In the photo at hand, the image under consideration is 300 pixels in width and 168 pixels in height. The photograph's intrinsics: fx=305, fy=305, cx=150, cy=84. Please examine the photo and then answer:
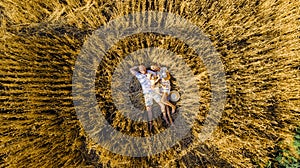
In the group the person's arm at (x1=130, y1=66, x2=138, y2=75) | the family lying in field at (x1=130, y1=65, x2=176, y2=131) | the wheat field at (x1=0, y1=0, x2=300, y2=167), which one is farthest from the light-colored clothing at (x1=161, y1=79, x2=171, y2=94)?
the person's arm at (x1=130, y1=66, x2=138, y2=75)

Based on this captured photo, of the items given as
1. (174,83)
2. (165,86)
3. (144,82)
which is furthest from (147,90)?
(174,83)

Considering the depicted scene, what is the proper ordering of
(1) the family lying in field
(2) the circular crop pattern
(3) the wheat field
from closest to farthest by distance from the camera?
(3) the wheat field, (2) the circular crop pattern, (1) the family lying in field

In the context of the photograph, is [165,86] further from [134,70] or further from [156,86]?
[134,70]

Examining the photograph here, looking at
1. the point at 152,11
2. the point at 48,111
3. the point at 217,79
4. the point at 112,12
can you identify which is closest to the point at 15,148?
the point at 48,111

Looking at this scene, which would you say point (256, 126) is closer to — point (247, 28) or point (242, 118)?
point (242, 118)

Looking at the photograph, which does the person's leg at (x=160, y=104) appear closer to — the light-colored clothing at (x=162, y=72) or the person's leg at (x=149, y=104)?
the person's leg at (x=149, y=104)

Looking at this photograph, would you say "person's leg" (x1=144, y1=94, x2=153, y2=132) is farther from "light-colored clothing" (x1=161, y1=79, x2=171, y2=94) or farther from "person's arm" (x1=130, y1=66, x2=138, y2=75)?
"person's arm" (x1=130, y1=66, x2=138, y2=75)
